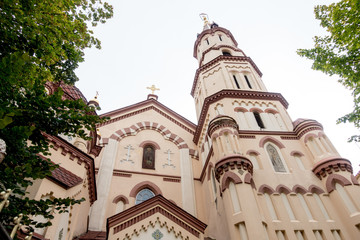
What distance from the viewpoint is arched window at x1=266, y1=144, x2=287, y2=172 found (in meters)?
12.4

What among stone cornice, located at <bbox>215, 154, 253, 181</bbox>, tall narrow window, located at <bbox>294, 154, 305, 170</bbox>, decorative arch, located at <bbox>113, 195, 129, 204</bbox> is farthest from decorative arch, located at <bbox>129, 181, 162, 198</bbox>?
tall narrow window, located at <bbox>294, 154, 305, 170</bbox>

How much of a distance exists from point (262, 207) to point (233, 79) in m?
10.0

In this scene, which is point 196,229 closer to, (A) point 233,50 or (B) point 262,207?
(B) point 262,207

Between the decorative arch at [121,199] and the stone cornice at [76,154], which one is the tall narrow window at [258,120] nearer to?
the decorative arch at [121,199]

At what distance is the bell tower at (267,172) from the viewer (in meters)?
9.96

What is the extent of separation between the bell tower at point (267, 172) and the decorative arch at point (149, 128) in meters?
1.30

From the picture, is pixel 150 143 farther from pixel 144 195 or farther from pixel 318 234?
pixel 318 234

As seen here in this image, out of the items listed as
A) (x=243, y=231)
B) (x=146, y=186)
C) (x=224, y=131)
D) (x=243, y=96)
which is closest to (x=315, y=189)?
(x=243, y=231)

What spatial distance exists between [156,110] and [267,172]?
34.3 ft

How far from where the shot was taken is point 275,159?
12.9 metres

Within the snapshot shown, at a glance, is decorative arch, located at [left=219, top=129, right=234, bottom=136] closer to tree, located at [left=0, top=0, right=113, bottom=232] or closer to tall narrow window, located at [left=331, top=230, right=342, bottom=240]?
tall narrow window, located at [left=331, top=230, right=342, bottom=240]

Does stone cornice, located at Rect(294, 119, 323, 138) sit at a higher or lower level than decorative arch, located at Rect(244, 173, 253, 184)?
higher

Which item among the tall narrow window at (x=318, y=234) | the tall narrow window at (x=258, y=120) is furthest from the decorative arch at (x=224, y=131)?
the tall narrow window at (x=318, y=234)

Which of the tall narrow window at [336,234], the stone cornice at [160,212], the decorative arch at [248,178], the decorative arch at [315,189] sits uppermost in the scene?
the decorative arch at [248,178]
